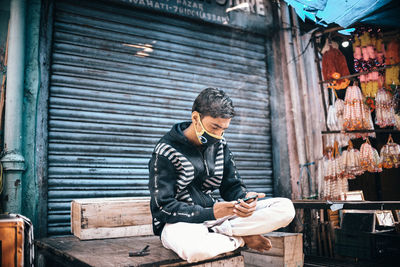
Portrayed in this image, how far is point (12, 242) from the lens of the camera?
2.49 m

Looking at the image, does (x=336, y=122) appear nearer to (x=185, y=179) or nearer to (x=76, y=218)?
(x=185, y=179)

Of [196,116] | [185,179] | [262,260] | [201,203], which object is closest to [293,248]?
[262,260]

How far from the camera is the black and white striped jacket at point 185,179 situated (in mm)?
2680

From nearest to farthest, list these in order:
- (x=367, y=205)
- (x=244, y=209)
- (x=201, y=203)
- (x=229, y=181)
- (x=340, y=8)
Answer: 1. (x=244, y=209)
2. (x=201, y=203)
3. (x=229, y=181)
4. (x=367, y=205)
5. (x=340, y=8)

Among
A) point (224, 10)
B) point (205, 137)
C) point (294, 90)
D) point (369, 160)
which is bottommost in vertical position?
point (369, 160)

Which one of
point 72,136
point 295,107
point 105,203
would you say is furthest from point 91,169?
point 295,107

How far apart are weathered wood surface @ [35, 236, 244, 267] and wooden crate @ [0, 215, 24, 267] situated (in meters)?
0.46

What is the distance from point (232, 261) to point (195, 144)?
3.63 ft

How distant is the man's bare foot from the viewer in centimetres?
273

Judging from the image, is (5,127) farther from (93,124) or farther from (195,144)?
(195,144)

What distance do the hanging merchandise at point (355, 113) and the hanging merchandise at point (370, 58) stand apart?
35 centimetres

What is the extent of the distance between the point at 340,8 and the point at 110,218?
412 cm

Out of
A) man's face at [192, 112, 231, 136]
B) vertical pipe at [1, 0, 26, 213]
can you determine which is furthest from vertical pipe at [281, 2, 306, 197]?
vertical pipe at [1, 0, 26, 213]

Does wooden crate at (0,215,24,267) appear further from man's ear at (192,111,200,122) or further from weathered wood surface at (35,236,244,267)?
man's ear at (192,111,200,122)
